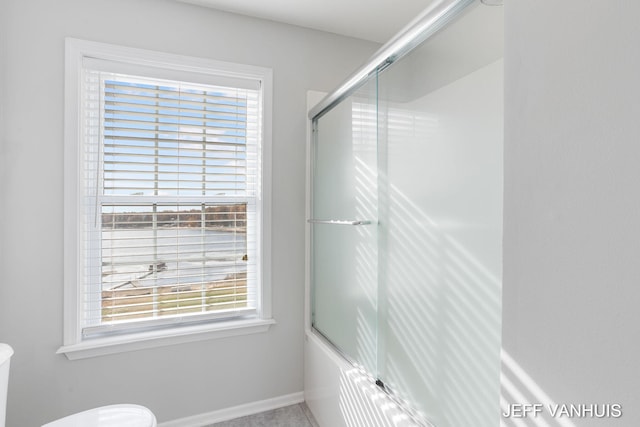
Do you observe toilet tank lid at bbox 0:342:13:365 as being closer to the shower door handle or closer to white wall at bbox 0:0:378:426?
white wall at bbox 0:0:378:426

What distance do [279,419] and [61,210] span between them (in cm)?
163

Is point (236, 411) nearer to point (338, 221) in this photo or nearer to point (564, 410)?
point (338, 221)

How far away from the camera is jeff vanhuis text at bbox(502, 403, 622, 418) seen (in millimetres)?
536

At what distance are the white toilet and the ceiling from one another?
192 cm

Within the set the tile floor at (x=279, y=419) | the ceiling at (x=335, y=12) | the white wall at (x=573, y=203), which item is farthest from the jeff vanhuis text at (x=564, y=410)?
the ceiling at (x=335, y=12)

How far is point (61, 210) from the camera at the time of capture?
5.57ft

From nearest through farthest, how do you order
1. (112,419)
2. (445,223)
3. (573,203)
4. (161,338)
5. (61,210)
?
(573,203) → (445,223) → (112,419) → (61,210) → (161,338)

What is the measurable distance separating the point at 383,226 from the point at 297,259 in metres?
0.93

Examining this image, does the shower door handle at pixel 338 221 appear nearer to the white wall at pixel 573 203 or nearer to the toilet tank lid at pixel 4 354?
the white wall at pixel 573 203

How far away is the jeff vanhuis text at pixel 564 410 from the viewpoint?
1.76ft

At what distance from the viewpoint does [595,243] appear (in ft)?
1.86

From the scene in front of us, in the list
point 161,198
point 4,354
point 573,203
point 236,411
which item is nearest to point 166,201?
point 161,198

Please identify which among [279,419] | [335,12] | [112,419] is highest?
[335,12]

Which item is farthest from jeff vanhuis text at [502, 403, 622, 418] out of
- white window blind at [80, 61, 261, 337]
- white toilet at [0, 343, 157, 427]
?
white window blind at [80, 61, 261, 337]
